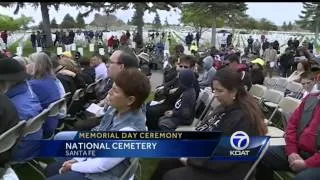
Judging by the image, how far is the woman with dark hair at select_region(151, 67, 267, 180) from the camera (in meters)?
3.54

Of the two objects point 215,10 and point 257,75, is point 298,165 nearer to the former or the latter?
point 257,75

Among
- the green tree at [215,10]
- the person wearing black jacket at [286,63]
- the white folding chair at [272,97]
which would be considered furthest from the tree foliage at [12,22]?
the white folding chair at [272,97]

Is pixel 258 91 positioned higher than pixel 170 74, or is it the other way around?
pixel 170 74

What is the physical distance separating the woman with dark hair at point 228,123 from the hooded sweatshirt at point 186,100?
2220 mm

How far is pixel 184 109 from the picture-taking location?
6.22 m

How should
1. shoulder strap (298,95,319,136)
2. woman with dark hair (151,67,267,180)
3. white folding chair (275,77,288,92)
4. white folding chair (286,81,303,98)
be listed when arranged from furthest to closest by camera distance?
white folding chair (275,77,288,92) → white folding chair (286,81,303,98) → shoulder strap (298,95,319,136) → woman with dark hair (151,67,267,180)

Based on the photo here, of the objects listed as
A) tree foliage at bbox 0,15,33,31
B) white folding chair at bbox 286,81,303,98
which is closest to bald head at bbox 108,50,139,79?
white folding chair at bbox 286,81,303,98

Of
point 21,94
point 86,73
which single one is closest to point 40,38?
point 86,73

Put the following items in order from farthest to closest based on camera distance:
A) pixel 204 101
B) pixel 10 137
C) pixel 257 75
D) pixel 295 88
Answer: pixel 257 75 → pixel 295 88 → pixel 204 101 → pixel 10 137

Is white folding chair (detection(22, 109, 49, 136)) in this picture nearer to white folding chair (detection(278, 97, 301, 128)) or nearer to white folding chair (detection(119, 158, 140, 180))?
white folding chair (detection(119, 158, 140, 180))

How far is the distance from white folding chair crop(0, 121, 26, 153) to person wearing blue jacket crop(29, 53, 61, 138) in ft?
6.37

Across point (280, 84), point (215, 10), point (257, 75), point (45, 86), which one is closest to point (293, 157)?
point (45, 86)

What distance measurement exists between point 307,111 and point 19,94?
2.81m

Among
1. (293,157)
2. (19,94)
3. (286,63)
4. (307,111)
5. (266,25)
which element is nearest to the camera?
(293,157)
